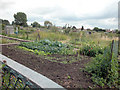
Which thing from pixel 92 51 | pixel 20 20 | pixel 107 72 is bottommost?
pixel 107 72

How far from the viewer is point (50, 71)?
9.54 ft

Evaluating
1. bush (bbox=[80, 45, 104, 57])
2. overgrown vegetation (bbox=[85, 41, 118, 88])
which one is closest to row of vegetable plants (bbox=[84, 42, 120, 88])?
overgrown vegetation (bbox=[85, 41, 118, 88])

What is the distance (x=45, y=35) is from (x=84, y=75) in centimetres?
876

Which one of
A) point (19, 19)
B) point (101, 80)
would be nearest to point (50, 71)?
point (101, 80)

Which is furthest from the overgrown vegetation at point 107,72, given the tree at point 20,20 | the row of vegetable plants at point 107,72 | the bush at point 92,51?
the tree at point 20,20

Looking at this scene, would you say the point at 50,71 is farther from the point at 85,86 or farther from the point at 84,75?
the point at 85,86

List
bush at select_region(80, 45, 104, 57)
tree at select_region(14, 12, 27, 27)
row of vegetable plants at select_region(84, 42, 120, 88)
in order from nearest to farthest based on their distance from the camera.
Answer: row of vegetable plants at select_region(84, 42, 120, 88), bush at select_region(80, 45, 104, 57), tree at select_region(14, 12, 27, 27)

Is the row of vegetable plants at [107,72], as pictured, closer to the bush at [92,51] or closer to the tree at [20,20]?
the bush at [92,51]

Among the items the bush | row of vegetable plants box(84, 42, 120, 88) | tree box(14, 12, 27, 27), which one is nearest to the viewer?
row of vegetable plants box(84, 42, 120, 88)

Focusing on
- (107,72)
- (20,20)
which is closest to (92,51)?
(107,72)

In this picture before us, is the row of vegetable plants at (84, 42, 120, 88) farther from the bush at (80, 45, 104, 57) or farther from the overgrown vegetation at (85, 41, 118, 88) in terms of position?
the bush at (80, 45, 104, 57)

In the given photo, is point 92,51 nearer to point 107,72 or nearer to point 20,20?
point 107,72

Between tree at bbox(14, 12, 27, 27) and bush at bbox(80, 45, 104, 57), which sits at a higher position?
tree at bbox(14, 12, 27, 27)

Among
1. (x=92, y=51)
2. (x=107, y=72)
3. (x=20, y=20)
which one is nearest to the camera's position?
(x=107, y=72)
